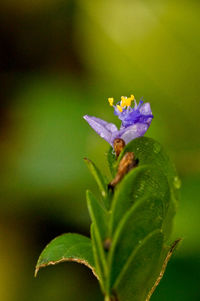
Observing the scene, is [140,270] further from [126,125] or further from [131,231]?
[126,125]

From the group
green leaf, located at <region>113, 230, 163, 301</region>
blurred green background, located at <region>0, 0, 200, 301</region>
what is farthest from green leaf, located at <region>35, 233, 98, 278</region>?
blurred green background, located at <region>0, 0, 200, 301</region>

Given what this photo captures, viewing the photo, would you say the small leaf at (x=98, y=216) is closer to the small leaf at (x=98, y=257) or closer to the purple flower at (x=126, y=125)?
the small leaf at (x=98, y=257)

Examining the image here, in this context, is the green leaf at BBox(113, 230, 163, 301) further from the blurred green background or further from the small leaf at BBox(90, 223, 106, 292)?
the blurred green background

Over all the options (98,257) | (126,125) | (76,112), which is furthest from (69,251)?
(76,112)

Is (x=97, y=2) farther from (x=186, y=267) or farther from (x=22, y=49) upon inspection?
(x=186, y=267)

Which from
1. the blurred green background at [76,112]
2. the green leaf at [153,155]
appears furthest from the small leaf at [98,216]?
the blurred green background at [76,112]

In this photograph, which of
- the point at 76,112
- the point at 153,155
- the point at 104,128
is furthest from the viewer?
the point at 76,112
